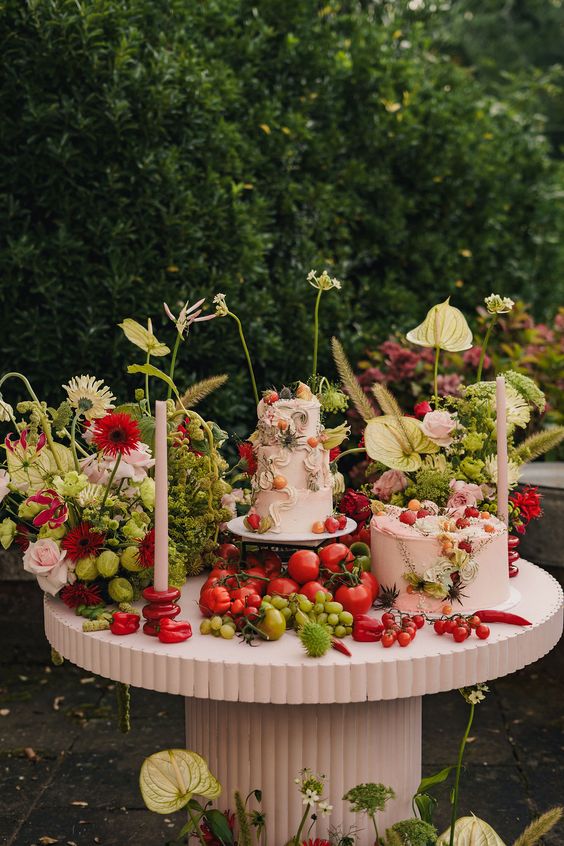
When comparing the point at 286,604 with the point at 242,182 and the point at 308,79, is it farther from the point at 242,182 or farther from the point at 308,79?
the point at 308,79

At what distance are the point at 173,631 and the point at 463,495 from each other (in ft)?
2.79

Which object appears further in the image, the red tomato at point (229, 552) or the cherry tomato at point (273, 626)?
the red tomato at point (229, 552)

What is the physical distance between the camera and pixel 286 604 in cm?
210

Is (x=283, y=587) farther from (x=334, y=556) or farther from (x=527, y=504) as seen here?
(x=527, y=504)

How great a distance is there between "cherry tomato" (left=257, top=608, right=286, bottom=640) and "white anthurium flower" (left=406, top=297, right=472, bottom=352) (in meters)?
0.86

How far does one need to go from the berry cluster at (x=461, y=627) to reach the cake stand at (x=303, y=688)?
0.02 meters

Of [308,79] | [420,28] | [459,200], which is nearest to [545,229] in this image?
[459,200]

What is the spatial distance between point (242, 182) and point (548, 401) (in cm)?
174

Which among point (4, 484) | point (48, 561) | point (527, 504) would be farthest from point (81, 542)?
point (527, 504)

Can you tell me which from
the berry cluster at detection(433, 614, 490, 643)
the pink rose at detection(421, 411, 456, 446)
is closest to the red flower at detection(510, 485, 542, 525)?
the pink rose at detection(421, 411, 456, 446)

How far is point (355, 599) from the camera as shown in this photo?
212 centimetres

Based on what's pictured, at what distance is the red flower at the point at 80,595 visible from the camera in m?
2.24

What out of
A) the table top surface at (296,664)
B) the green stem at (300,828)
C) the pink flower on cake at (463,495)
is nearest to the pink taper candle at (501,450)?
the pink flower on cake at (463,495)

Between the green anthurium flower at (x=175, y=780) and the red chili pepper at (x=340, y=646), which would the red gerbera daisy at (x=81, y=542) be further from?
the red chili pepper at (x=340, y=646)
